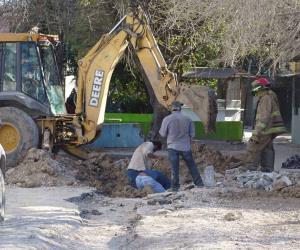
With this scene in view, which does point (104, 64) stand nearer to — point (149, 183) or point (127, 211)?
point (149, 183)

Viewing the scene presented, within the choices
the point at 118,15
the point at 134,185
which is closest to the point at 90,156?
the point at 134,185

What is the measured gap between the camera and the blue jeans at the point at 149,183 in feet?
49.1

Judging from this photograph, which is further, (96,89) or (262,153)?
(96,89)

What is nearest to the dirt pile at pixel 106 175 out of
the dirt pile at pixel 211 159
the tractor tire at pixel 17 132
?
the tractor tire at pixel 17 132

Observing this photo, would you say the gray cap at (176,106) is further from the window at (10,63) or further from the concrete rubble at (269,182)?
the window at (10,63)

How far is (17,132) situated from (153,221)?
6918 millimetres

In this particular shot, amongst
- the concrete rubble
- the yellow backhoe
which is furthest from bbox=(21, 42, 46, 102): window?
the concrete rubble

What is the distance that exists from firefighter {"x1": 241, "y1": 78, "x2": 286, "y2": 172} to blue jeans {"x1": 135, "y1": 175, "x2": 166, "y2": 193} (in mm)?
2285

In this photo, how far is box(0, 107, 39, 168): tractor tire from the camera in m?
17.3

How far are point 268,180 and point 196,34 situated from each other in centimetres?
772

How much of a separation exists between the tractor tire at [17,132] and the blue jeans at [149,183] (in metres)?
3.14

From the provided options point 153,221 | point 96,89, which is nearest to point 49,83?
point 96,89

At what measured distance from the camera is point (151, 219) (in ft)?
37.4

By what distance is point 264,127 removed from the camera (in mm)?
16203
